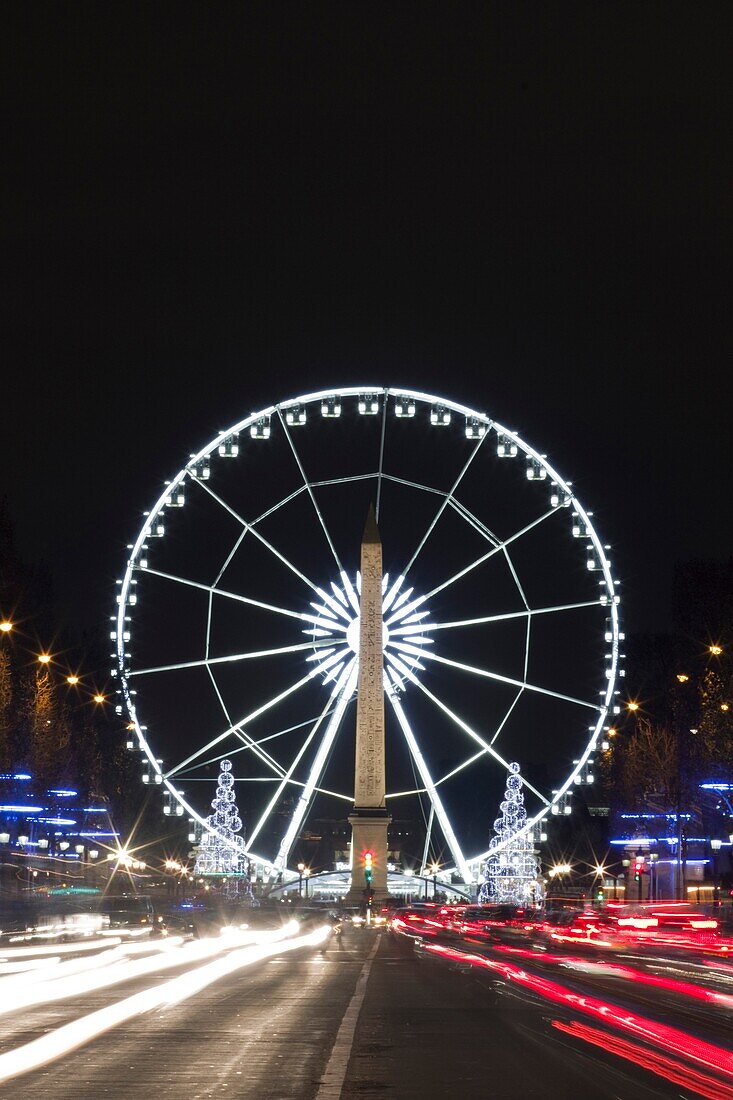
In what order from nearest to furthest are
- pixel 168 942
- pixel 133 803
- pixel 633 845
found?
pixel 168 942, pixel 633 845, pixel 133 803

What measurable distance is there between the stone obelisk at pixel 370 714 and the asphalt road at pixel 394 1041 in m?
26.6

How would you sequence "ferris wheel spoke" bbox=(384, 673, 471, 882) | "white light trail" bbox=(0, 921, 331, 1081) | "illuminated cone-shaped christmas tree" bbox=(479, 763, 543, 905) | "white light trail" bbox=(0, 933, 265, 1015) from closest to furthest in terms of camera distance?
"white light trail" bbox=(0, 921, 331, 1081) < "white light trail" bbox=(0, 933, 265, 1015) < "ferris wheel spoke" bbox=(384, 673, 471, 882) < "illuminated cone-shaped christmas tree" bbox=(479, 763, 543, 905)

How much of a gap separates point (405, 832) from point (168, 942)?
162300 millimetres

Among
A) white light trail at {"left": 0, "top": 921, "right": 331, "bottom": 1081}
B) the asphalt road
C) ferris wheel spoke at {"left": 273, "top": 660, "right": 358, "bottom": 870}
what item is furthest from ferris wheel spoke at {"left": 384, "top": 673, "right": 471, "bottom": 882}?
the asphalt road

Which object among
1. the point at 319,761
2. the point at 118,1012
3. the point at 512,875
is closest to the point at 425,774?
the point at 319,761

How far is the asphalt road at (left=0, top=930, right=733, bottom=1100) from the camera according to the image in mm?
9406

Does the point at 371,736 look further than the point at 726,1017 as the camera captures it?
Yes

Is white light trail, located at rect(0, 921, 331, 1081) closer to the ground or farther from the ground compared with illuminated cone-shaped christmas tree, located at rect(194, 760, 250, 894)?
closer to the ground

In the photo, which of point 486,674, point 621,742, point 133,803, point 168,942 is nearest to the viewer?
point 168,942

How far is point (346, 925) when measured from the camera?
48.2m

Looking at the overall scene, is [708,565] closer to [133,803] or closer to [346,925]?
[346,925]

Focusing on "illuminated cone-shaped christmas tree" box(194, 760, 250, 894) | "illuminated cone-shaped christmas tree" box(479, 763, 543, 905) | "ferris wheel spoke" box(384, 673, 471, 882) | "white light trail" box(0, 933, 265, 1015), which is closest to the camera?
"white light trail" box(0, 933, 265, 1015)

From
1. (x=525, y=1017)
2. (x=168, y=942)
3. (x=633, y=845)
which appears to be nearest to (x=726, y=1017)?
(x=525, y=1017)

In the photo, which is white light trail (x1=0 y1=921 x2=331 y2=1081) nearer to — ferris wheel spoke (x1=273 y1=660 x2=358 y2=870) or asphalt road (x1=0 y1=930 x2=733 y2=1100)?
asphalt road (x1=0 y1=930 x2=733 y2=1100)
